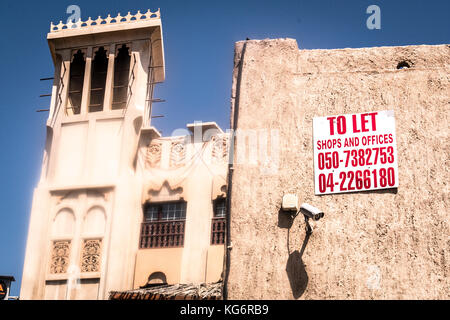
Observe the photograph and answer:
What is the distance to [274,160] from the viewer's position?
9.57 m

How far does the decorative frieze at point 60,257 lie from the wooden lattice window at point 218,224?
3.95m

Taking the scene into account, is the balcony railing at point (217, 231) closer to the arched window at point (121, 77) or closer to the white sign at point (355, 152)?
the arched window at point (121, 77)

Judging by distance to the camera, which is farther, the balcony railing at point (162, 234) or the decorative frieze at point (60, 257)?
the decorative frieze at point (60, 257)

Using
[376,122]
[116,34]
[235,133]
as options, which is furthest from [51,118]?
[376,122]

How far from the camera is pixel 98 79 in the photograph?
21469 mm

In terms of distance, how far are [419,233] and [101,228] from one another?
11641mm

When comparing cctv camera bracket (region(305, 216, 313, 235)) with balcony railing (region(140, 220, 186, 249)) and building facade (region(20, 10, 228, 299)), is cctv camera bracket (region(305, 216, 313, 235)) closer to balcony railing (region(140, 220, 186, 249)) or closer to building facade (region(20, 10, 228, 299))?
building facade (region(20, 10, 228, 299))

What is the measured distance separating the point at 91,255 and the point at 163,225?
2.03 metres

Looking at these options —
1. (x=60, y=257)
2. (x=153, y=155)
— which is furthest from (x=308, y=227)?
(x=60, y=257)

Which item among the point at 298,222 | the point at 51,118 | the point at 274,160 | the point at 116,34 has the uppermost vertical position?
the point at 116,34

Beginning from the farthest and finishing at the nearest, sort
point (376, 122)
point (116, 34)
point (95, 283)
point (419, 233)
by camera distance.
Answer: point (116, 34), point (95, 283), point (376, 122), point (419, 233)

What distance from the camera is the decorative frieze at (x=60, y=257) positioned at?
18.7 m

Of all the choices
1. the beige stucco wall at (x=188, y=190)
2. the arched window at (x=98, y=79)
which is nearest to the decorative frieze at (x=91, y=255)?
the beige stucco wall at (x=188, y=190)

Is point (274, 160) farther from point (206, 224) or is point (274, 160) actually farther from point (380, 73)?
point (206, 224)
